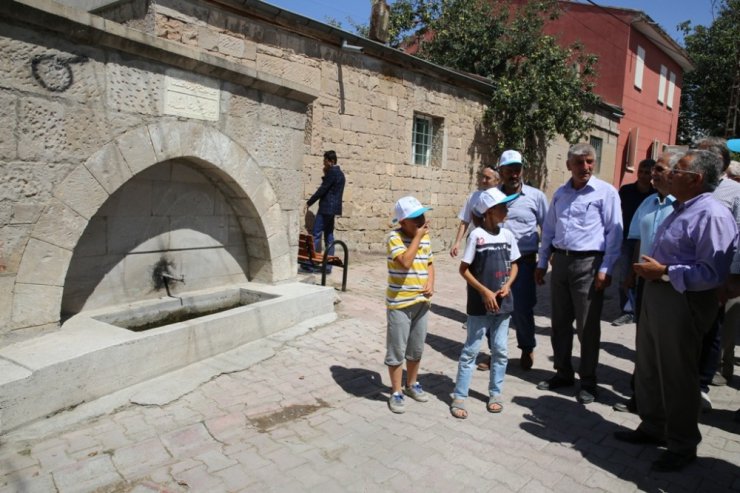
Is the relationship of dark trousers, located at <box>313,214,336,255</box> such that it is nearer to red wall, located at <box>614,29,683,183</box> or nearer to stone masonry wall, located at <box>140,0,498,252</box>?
stone masonry wall, located at <box>140,0,498,252</box>

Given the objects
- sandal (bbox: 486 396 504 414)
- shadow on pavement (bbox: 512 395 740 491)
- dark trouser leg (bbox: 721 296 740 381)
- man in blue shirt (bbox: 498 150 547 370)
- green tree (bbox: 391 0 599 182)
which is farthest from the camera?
green tree (bbox: 391 0 599 182)

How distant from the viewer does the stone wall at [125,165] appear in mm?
3350

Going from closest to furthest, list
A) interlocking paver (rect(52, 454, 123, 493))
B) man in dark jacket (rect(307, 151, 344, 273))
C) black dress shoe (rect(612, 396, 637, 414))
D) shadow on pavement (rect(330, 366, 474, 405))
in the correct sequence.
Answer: interlocking paver (rect(52, 454, 123, 493))
black dress shoe (rect(612, 396, 637, 414))
shadow on pavement (rect(330, 366, 474, 405))
man in dark jacket (rect(307, 151, 344, 273))

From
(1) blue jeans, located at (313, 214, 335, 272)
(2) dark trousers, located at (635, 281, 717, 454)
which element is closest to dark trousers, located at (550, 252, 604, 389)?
(2) dark trousers, located at (635, 281, 717, 454)

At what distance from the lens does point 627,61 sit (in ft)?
60.6

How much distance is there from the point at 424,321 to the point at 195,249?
2.53m

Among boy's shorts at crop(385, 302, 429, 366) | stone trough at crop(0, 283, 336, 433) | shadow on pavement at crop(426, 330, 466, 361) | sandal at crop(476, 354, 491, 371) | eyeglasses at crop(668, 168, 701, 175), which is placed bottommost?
shadow on pavement at crop(426, 330, 466, 361)

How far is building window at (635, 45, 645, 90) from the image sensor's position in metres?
19.3

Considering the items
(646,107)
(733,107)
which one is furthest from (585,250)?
(733,107)

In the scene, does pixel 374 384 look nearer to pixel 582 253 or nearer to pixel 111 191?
pixel 582 253

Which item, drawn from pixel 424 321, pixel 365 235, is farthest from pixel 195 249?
pixel 365 235

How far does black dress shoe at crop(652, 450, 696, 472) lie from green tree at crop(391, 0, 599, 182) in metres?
10.3

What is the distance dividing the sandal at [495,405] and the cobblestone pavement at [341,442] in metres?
0.04

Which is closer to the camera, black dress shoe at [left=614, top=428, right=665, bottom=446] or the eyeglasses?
the eyeglasses
